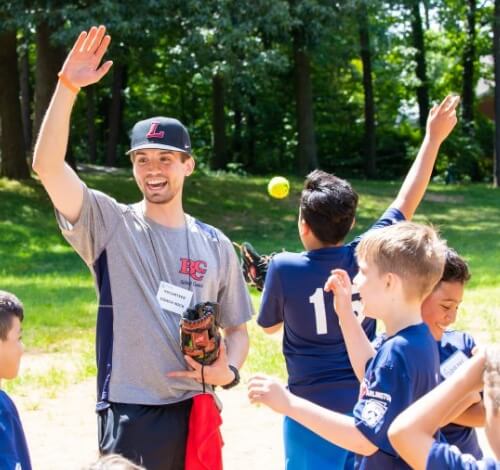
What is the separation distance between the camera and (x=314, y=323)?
13.4ft

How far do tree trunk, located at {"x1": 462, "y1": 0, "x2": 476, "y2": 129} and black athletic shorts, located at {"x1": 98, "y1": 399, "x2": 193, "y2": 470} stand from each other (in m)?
37.0

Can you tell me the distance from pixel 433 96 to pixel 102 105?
16.0m

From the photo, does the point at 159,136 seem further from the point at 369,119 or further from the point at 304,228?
the point at 369,119

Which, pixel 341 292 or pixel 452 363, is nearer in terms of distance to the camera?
pixel 341 292

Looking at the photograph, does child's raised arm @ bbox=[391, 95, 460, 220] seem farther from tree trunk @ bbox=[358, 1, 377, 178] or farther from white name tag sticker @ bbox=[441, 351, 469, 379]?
tree trunk @ bbox=[358, 1, 377, 178]

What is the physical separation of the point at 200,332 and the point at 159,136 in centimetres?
80

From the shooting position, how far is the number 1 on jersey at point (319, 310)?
407cm

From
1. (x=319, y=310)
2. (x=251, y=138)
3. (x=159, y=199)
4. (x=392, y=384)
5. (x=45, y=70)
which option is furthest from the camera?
(x=251, y=138)

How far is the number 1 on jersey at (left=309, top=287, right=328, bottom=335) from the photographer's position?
4.07 m

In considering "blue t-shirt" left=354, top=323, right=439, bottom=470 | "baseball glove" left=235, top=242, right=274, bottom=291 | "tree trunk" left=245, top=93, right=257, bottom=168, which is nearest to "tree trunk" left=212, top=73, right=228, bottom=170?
"tree trunk" left=245, top=93, right=257, bottom=168

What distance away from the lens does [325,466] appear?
13.2 feet

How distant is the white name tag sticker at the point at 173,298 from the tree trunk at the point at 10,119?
777 inches

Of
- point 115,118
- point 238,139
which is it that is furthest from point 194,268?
point 238,139

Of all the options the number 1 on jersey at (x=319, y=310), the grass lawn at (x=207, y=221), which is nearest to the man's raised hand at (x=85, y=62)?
the number 1 on jersey at (x=319, y=310)
